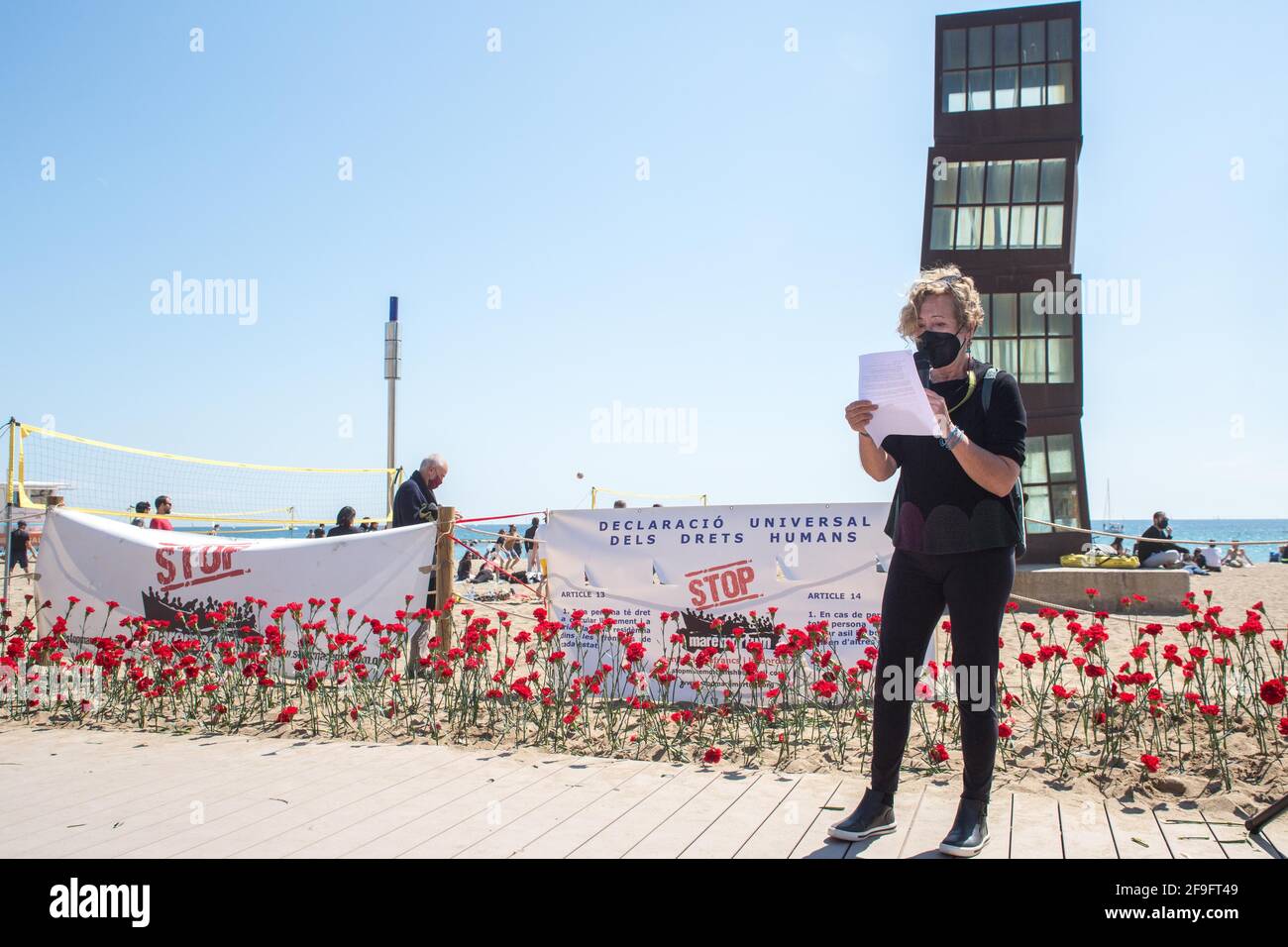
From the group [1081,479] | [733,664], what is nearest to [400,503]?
[733,664]

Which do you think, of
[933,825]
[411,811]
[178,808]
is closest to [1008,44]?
[933,825]

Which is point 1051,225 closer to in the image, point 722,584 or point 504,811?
point 722,584

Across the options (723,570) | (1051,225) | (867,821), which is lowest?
(867,821)

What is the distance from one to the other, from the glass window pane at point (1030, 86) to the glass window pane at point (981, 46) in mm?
679

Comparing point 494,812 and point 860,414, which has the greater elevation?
point 860,414

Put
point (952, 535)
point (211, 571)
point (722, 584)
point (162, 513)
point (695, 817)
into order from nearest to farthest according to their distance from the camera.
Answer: point (952, 535)
point (695, 817)
point (722, 584)
point (211, 571)
point (162, 513)

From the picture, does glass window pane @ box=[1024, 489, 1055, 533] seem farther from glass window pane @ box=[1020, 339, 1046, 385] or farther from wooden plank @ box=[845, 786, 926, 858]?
wooden plank @ box=[845, 786, 926, 858]

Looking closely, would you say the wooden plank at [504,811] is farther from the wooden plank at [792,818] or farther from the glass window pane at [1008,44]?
the glass window pane at [1008,44]

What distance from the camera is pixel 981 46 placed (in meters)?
19.2

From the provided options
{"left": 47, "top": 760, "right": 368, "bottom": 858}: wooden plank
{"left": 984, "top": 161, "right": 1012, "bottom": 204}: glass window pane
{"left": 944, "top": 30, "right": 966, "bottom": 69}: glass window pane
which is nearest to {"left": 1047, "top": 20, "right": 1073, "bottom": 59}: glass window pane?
{"left": 944, "top": 30, "right": 966, "bottom": 69}: glass window pane

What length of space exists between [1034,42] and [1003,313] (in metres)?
5.08

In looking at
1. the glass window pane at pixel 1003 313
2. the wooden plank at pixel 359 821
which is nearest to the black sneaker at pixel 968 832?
the wooden plank at pixel 359 821

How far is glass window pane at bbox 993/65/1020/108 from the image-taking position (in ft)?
62.1

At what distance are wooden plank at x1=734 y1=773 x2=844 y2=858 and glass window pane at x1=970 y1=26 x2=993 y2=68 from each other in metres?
17.8
